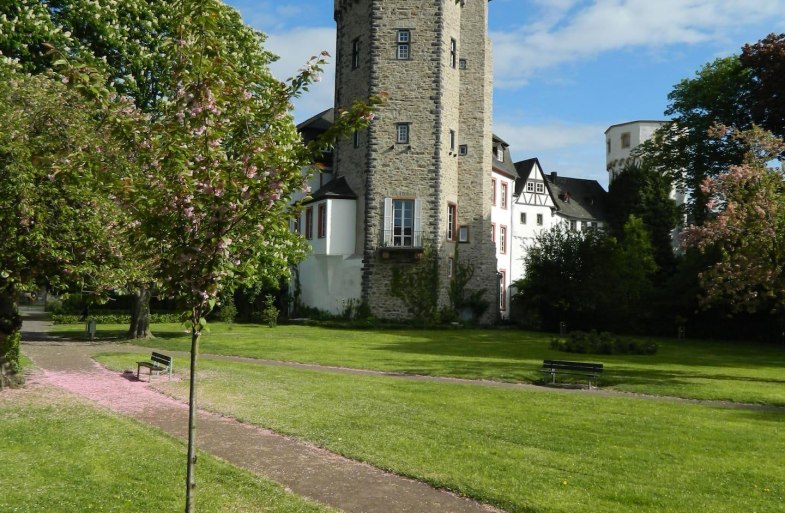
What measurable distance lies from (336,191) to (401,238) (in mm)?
4968

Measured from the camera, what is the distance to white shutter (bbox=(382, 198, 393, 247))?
39.2m

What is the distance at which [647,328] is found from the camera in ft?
147

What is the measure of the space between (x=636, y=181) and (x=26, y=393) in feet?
192

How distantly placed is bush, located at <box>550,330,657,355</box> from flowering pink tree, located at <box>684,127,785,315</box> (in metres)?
7.79

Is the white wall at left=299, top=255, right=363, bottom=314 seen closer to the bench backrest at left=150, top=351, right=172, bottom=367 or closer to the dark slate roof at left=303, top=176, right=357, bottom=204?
the dark slate roof at left=303, top=176, right=357, bottom=204

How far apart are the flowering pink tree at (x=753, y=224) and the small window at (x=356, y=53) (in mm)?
24014

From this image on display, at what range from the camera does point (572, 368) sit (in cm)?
1877

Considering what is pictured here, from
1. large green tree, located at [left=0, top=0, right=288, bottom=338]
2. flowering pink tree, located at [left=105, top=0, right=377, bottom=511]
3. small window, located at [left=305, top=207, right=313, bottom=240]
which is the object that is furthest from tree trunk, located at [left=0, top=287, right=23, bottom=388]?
small window, located at [left=305, top=207, right=313, bottom=240]

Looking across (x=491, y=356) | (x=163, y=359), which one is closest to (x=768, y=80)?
(x=491, y=356)

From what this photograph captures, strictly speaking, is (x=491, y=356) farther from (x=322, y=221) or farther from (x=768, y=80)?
(x=768, y=80)

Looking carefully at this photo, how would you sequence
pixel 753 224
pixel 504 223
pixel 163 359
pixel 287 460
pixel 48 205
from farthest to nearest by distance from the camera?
1. pixel 504 223
2. pixel 753 224
3. pixel 163 359
4. pixel 48 205
5. pixel 287 460

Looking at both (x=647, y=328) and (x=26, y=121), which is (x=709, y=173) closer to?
(x=647, y=328)

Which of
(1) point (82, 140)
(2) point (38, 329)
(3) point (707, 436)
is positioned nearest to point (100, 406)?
(1) point (82, 140)

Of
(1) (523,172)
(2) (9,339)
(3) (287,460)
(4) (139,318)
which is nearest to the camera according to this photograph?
(3) (287,460)
